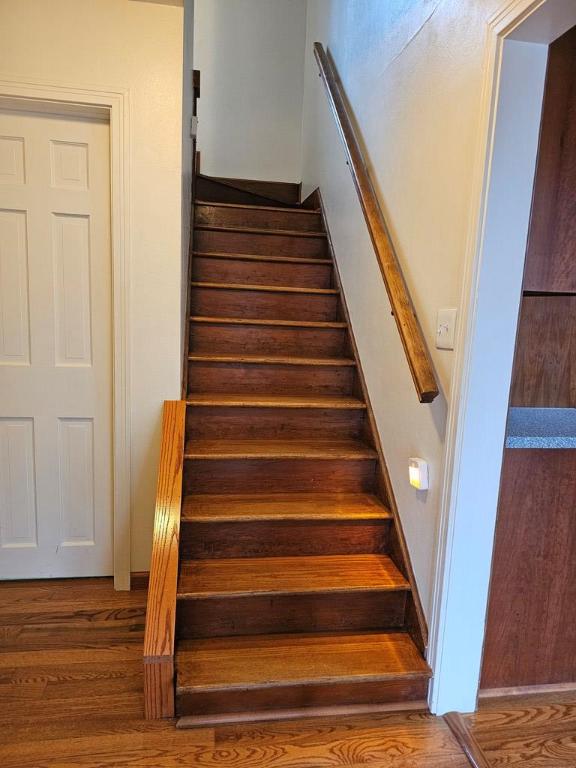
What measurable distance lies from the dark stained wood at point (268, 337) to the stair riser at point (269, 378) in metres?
0.17

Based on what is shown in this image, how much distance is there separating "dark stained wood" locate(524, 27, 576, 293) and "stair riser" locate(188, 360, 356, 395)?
1071 mm

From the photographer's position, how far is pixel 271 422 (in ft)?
6.95

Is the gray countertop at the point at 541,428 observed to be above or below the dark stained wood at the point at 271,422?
above

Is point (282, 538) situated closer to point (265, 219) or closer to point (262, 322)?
point (262, 322)

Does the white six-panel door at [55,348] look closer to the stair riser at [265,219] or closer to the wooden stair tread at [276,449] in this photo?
the wooden stair tread at [276,449]

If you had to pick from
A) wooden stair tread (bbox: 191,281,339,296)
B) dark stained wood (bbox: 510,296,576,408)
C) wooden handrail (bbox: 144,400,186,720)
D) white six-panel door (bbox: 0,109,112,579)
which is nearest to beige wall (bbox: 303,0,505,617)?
wooden stair tread (bbox: 191,281,339,296)

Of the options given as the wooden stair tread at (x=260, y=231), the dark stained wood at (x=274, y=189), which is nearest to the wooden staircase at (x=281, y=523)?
the wooden stair tread at (x=260, y=231)

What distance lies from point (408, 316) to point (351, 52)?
188 centimetres

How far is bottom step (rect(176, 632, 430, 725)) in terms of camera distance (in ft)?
4.59

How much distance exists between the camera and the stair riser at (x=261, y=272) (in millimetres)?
2662

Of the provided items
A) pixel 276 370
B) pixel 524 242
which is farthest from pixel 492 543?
pixel 276 370

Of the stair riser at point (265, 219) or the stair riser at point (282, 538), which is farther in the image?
the stair riser at point (265, 219)

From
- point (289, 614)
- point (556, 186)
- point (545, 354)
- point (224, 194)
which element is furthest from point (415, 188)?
point (224, 194)

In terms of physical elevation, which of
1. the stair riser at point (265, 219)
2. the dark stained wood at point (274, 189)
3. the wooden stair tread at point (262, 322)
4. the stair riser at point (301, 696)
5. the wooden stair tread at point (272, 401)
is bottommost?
the stair riser at point (301, 696)
